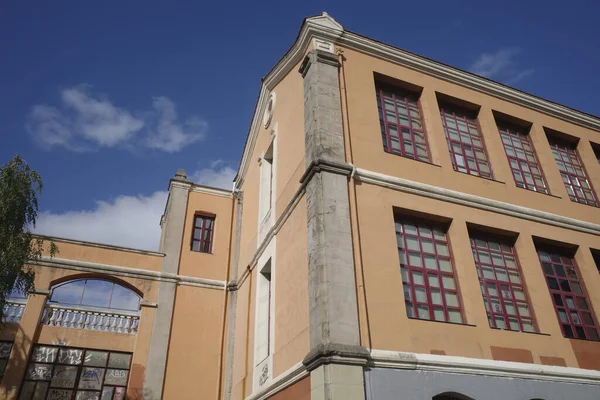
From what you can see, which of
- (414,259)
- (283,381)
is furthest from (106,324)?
(414,259)

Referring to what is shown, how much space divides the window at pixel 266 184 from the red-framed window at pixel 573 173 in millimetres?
8054

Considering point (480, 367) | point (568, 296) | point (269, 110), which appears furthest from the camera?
point (269, 110)

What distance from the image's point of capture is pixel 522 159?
12453mm

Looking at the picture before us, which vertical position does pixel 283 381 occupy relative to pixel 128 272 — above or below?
below

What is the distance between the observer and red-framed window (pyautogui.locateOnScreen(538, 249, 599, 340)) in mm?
9938

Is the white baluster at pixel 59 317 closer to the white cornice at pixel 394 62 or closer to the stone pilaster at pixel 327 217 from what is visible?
the white cornice at pixel 394 62

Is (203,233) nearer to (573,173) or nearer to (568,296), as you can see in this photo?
(568,296)

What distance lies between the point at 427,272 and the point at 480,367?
192 cm

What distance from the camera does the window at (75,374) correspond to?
1159cm

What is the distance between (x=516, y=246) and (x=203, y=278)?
353 inches

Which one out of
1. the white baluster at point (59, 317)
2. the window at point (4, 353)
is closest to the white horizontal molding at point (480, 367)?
the white baluster at point (59, 317)

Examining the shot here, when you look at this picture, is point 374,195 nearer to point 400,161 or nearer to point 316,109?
point 400,161

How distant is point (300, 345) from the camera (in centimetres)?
840

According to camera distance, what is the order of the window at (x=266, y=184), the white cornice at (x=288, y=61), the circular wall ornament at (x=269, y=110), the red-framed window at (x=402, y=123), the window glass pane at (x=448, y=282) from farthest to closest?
the circular wall ornament at (x=269, y=110), the window at (x=266, y=184), the white cornice at (x=288, y=61), the red-framed window at (x=402, y=123), the window glass pane at (x=448, y=282)
